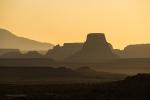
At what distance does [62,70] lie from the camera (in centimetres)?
19962

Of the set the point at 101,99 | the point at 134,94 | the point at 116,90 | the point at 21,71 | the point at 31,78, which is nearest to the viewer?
the point at 101,99

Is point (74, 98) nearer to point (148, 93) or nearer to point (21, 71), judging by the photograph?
point (148, 93)

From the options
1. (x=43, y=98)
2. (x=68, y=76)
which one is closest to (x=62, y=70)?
(x=68, y=76)

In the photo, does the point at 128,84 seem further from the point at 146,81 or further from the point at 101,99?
the point at 101,99

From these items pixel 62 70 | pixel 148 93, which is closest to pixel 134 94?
pixel 148 93

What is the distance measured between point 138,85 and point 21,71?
9871cm

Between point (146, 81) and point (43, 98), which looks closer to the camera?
point (43, 98)

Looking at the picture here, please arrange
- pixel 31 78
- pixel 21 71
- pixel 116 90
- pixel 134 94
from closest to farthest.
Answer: pixel 134 94 → pixel 116 90 → pixel 31 78 → pixel 21 71

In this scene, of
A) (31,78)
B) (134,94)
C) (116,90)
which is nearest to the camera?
(134,94)

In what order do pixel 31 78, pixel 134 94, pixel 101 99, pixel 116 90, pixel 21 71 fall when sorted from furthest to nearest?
pixel 21 71, pixel 31 78, pixel 116 90, pixel 134 94, pixel 101 99

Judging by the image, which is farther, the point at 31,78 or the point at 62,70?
the point at 62,70

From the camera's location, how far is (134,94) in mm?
98875

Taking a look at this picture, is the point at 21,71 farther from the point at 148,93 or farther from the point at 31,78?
the point at 148,93

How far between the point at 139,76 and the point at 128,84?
2.72m
